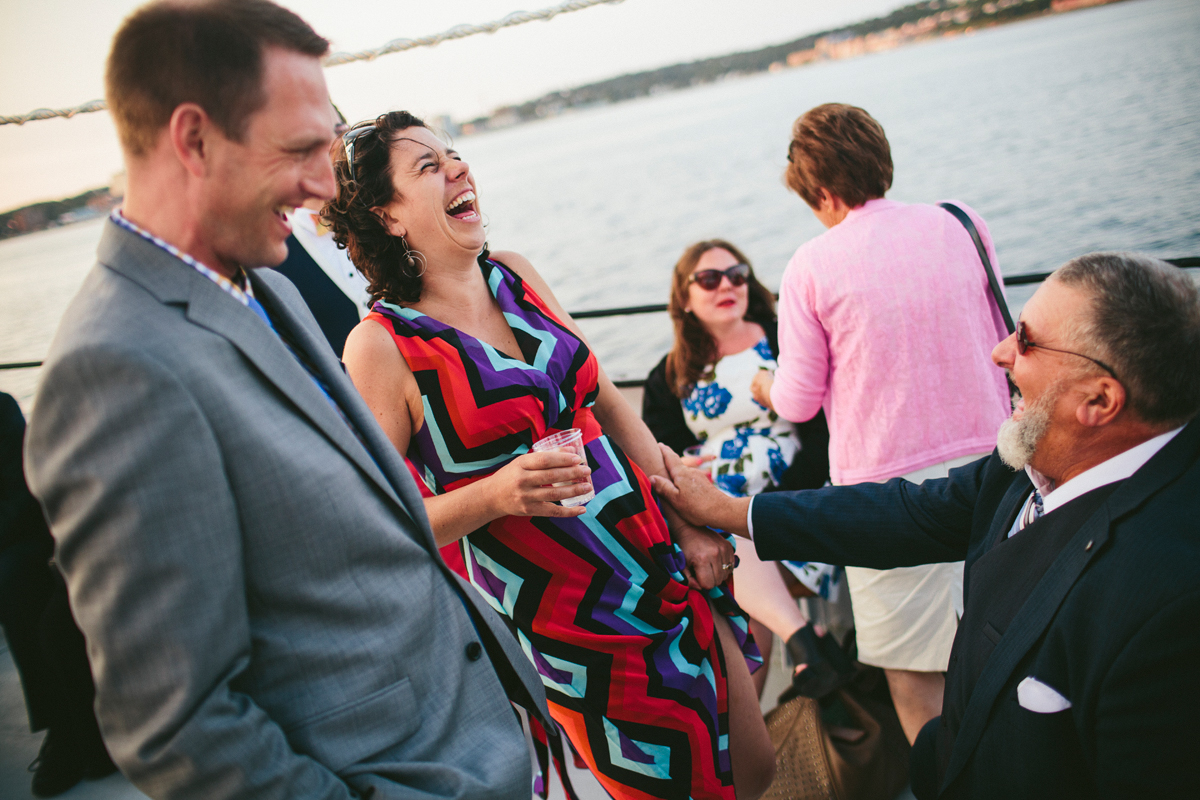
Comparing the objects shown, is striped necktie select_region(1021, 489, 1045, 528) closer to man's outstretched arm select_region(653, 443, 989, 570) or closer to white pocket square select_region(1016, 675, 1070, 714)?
man's outstretched arm select_region(653, 443, 989, 570)

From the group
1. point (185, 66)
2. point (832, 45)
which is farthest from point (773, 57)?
point (185, 66)

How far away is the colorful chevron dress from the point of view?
1489 mm

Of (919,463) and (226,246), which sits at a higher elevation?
(226,246)

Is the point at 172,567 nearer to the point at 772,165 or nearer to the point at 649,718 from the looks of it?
the point at 649,718

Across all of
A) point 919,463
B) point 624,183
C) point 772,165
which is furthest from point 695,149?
point 919,463

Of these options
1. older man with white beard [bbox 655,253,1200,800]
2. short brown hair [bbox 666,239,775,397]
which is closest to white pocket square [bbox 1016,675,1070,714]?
older man with white beard [bbox 655,253,1200,800]

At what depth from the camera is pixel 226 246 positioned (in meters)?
0.90

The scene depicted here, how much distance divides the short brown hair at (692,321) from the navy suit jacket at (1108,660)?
1.63 m

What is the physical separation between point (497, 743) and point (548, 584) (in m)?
0.46

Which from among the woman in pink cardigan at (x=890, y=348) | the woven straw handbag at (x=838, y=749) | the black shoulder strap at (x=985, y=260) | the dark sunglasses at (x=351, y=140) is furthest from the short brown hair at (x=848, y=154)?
the woven straw handbag at (x=838, y=749)

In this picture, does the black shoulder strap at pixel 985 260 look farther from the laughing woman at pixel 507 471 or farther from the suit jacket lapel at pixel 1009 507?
the laughing woman at pixel 507 471

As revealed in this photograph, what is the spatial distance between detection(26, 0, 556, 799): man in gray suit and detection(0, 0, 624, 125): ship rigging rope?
225 centimetres

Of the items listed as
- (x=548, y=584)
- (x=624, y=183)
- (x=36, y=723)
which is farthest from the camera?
(x=624, y=183)

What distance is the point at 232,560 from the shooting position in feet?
2.64
